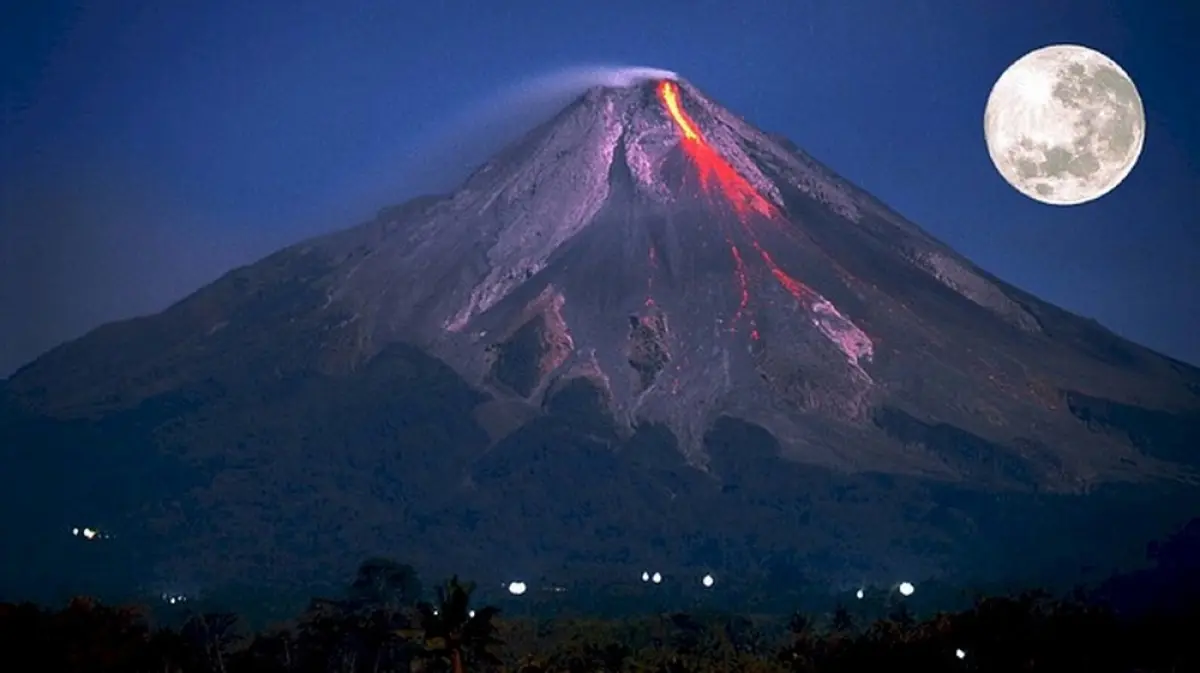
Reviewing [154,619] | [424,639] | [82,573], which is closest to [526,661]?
[424,639]

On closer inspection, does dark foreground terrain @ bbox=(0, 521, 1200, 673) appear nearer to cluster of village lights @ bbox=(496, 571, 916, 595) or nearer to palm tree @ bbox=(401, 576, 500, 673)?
palm tree @ bbox=(401, 576, 500, 673)

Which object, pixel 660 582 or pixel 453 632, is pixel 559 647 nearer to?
pixel 453 632

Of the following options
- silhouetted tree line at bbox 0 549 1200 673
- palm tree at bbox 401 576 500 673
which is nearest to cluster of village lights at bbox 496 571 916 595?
silhouetted tree line at bbox 0 549 1200 673

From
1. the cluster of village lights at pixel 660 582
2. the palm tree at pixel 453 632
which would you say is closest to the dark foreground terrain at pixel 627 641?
the palm tree at pixel 453 632

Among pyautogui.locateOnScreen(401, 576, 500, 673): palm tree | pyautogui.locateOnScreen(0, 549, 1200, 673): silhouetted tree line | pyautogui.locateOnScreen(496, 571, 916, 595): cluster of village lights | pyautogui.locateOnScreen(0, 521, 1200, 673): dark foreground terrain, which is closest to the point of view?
pyautogui.locateOnScreen(401, 576, 500, 673): palm tree

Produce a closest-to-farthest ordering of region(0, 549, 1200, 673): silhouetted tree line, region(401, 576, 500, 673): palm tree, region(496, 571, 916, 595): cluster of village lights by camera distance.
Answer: region(401, 576, 500, 673): palm tree → region(0, 549, 1200, 673): silhouetted tree line → region(496, 571, 916, 595): cluster of village lights

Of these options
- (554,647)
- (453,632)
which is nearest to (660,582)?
(554,647)

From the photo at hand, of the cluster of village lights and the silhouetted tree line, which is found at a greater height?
the cluster of village lights

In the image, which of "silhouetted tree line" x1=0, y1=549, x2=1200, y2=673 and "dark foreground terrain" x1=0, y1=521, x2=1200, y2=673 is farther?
"dark foreground terrain" x1=0, y1=521, x2=1200, y2=673
